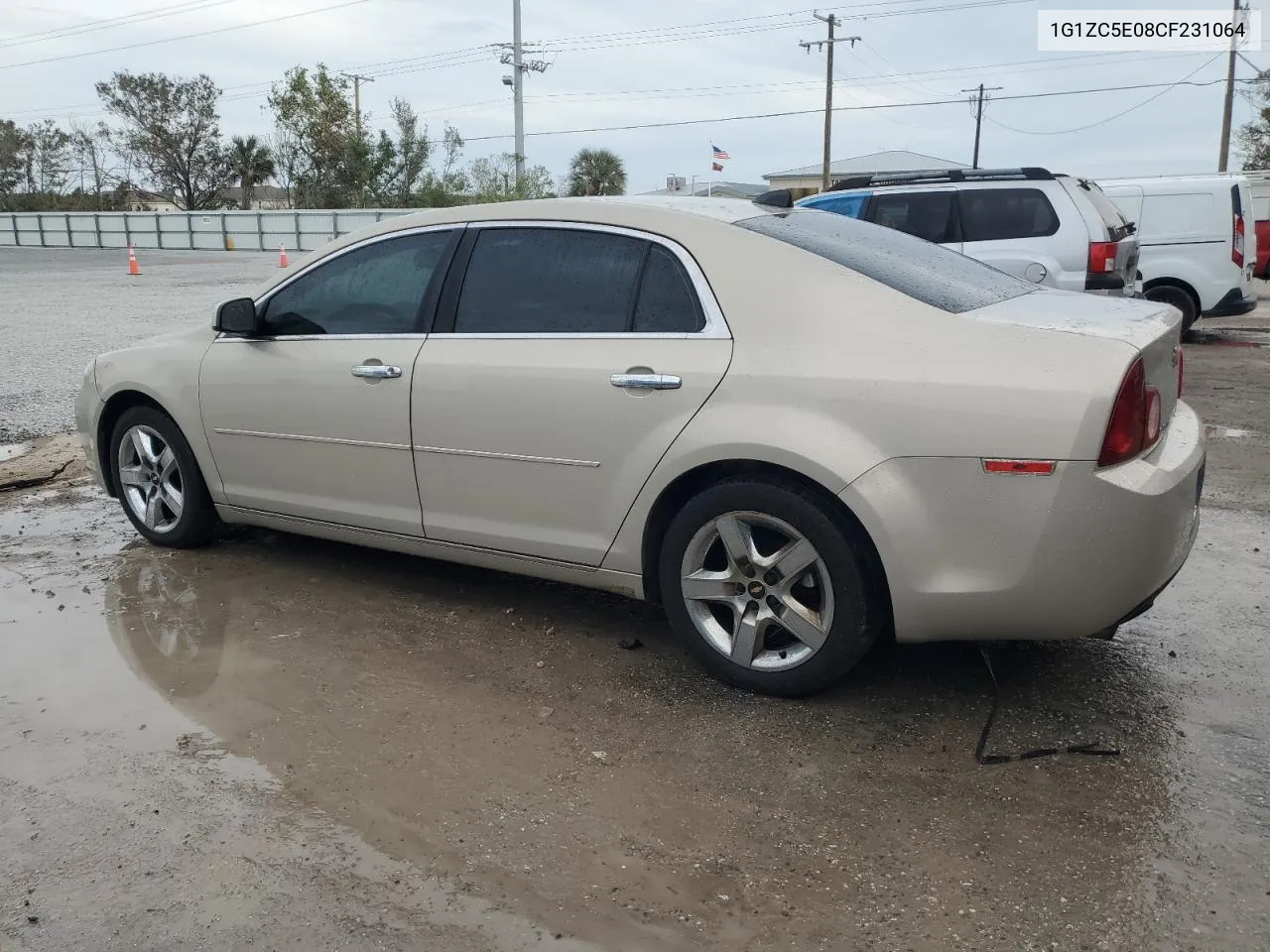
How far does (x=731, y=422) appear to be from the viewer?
3.51 metres

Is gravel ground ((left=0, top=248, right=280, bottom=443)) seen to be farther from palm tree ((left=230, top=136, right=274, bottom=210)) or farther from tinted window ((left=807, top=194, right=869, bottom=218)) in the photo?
palm tree ((left=230, top=136, right=274, bottom=210))

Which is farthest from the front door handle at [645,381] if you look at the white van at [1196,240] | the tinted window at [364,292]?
the white van at [1196,240]

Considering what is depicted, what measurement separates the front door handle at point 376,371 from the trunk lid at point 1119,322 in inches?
84.9

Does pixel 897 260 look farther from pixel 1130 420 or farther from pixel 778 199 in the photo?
pixel 778 199

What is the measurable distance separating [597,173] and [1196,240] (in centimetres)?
4536

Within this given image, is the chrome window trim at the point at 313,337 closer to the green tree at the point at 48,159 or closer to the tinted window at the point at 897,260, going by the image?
the tinted window at the point at 897,260

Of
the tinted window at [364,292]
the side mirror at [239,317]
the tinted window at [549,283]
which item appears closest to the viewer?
the tinted window at [549,283]

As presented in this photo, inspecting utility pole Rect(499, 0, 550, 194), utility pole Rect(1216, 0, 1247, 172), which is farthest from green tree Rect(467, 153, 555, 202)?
utility pole Rect(1216, 0, 1247, 172)

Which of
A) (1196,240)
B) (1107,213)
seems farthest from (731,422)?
(1196,240)

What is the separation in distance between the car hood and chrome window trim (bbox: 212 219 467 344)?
2.09 m

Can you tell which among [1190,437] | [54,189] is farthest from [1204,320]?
[54,189]

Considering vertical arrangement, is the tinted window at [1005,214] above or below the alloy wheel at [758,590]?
above

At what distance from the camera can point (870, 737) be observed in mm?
3422

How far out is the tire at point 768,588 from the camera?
342 cm
